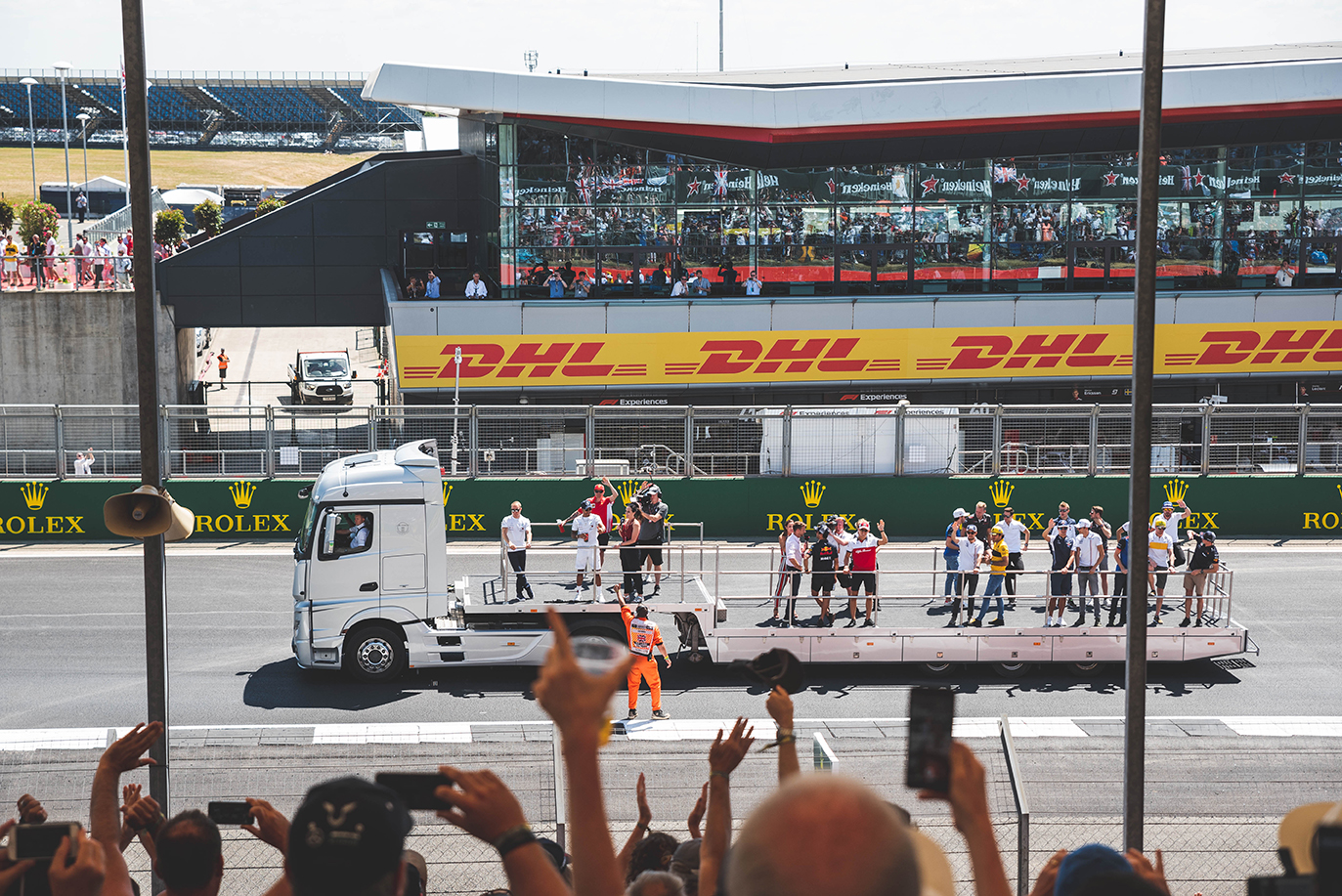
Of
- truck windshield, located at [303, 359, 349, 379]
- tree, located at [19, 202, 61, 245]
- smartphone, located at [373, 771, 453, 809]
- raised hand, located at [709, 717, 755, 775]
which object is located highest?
tree, located at [19, 202, 61, 245]

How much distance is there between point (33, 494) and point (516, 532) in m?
11.2

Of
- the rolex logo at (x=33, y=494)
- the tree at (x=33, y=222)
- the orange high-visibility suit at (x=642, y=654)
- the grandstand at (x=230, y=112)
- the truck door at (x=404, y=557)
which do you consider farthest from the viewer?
the grandstand at (x=230, y=112)

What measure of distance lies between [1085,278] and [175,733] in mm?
27161

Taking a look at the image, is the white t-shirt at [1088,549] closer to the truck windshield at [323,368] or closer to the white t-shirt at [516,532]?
the white t-shirt at [516,532]

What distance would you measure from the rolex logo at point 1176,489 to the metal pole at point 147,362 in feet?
67.9

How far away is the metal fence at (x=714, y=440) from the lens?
23.0 meters

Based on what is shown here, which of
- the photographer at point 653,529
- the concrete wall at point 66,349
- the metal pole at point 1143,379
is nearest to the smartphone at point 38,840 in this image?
the metal pole at point 1143,379

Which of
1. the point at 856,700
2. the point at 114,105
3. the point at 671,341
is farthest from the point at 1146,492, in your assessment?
the point at 114,105

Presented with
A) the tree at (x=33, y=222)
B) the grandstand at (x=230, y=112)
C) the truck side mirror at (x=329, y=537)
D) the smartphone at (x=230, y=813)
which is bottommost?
the truck side mirror at (x=329, y=537)

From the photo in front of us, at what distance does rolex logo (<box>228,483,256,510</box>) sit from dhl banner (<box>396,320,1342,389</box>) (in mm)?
7465

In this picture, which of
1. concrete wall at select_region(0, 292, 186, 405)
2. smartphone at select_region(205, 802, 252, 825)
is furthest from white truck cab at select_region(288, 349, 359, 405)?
smartphone at select_region(205, 802, 252, 825)

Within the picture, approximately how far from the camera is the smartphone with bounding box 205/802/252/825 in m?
4.31

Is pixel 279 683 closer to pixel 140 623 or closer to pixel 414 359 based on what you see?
pixel 140 623

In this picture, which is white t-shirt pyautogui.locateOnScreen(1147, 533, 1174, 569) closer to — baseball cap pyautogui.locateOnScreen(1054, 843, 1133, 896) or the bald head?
baseball cap pyautogui.locateOnScreen(1054, 843, 1133, 896)
